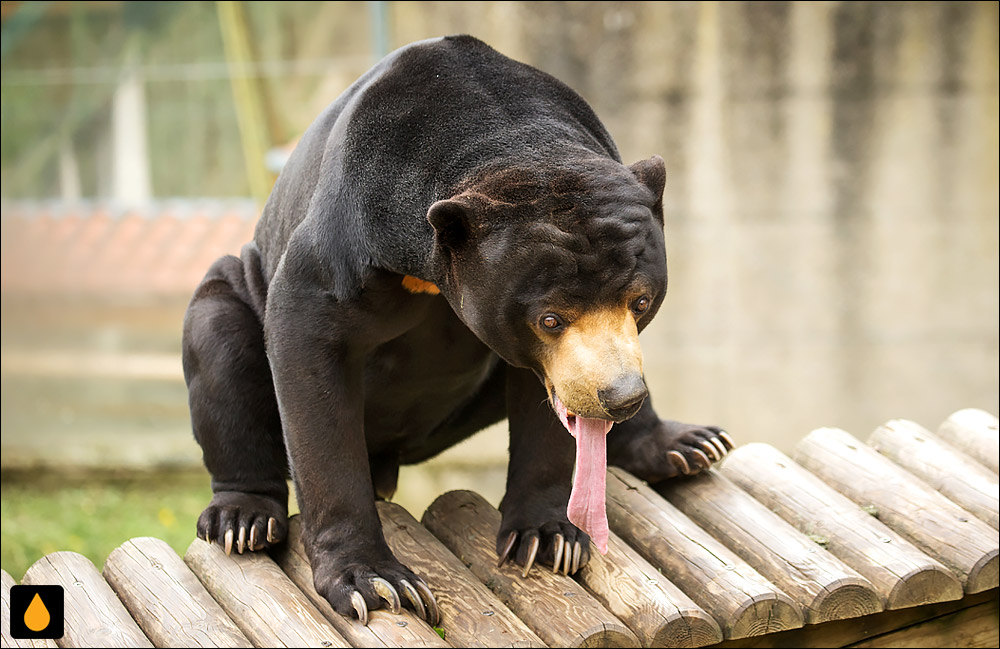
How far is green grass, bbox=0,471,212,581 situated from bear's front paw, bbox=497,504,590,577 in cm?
436

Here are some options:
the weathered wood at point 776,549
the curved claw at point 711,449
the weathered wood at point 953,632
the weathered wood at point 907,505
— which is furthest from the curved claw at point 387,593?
the weathered wood at point 907,505

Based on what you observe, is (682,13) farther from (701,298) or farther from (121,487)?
(121,487)

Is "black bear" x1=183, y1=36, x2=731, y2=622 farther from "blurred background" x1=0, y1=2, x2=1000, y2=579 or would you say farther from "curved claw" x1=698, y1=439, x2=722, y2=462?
"blurred background" x1=0, y1=2, x2=1000, y2=579

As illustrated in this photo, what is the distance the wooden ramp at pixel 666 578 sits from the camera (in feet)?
10.0

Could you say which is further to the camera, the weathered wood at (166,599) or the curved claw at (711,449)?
the curved claw at (711,449)

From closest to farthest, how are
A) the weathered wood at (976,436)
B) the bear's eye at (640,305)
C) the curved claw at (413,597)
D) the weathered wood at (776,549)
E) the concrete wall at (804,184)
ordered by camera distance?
1. the bear's eye at (640,305)
2. the curved claw at (413,597)
3. the weathered wood at (776,549)
4. the weathered wood at (976,436)
5. the concrete wall at (804,184)

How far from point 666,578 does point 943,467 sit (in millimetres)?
1338

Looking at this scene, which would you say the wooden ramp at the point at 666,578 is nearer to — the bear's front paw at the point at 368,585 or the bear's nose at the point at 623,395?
the bear's front paw at the point at 368,585

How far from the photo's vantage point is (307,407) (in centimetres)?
304

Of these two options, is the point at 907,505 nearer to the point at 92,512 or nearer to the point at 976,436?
the point at 976,436

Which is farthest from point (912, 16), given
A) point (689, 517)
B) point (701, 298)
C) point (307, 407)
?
point (307, 407)

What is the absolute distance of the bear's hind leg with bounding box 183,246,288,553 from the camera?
133 inches

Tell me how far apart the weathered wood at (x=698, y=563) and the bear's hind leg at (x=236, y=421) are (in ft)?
3.52

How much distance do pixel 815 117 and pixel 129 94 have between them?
5.81m
